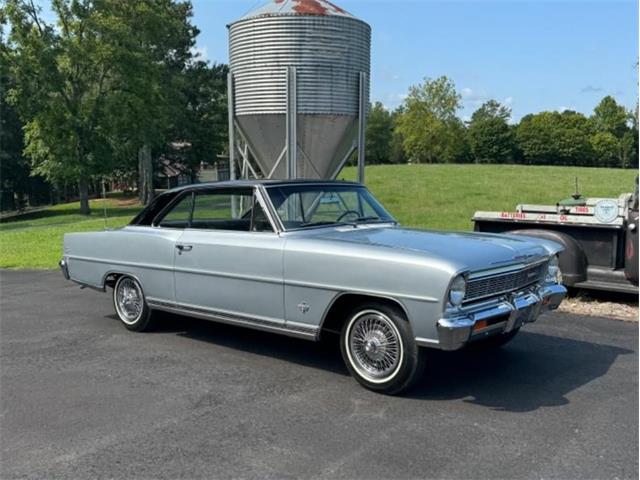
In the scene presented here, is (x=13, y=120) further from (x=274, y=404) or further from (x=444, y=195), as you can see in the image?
(x=274, y=404)

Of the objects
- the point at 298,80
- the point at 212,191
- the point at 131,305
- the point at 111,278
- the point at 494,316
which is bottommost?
the point at 131,305

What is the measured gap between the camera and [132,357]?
18.7ft

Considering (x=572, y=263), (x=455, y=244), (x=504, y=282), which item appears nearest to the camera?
(x=504, y=282)

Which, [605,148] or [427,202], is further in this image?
[605,148]

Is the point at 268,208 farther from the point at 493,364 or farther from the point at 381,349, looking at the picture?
the point at 493,364

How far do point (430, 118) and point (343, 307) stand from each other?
73.4 m

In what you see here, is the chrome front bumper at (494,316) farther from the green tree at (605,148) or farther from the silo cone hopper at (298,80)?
the green tree at (605,148)

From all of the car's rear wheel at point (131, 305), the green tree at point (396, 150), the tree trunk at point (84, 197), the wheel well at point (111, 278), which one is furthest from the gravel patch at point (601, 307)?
the green tree at point (396, 150)

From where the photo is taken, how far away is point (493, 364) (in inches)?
211

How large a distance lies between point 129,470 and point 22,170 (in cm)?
5024

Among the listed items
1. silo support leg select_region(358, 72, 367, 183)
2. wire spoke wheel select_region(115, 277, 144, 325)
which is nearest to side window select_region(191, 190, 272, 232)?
wire spoke wheel select_region(115, 277, 144, 325)

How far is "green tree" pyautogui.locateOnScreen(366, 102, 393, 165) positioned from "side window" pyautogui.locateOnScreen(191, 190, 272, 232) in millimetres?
94623

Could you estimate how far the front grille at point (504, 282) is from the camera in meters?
4.45

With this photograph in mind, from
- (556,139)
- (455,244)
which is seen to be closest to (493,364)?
(455,244)
